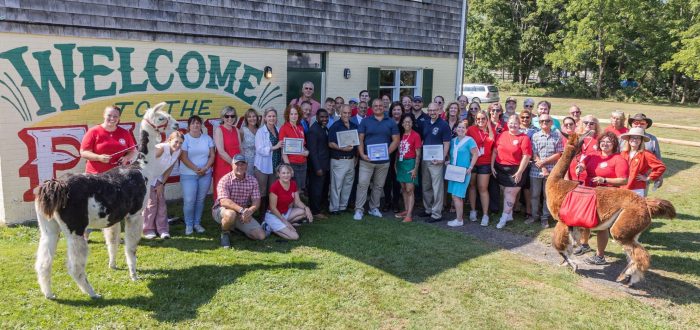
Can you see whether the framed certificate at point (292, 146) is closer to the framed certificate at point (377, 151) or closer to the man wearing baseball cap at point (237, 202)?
the man wearing baseball cap at point (237, 202)

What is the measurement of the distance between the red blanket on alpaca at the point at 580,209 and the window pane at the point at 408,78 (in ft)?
23.7

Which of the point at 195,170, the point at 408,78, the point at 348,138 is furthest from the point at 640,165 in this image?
the point at 408,78

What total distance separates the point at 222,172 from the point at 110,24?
2978 millimetres

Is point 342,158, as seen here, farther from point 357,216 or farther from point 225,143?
point 225,143

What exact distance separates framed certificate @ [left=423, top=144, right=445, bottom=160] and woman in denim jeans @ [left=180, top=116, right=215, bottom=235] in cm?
325

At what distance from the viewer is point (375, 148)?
7.63 m

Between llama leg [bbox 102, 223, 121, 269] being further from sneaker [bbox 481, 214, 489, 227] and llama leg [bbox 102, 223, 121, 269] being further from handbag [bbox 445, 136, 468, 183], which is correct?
sneaker [bbox 481, 214, 489, 227]

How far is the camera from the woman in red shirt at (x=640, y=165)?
5.93m

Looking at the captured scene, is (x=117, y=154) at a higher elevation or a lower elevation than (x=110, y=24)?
lower

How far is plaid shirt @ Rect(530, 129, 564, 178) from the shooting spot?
7391 millimetres

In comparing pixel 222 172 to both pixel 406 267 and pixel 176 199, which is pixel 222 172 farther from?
pixel 406 267

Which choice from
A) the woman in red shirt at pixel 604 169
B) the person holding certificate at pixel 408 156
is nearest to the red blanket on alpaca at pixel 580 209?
the woman in red shirt at pixel 604 169

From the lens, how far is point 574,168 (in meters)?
6.53

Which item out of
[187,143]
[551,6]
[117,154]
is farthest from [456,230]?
[551,6]
